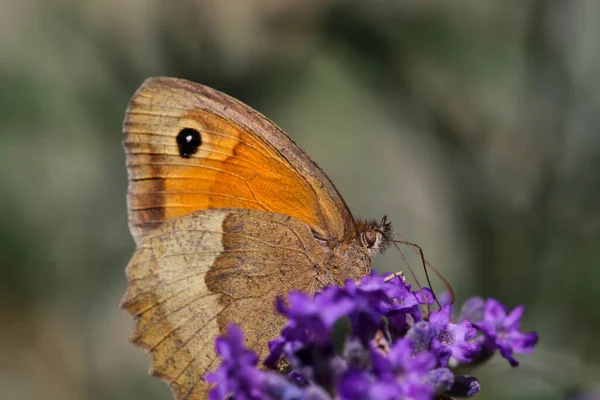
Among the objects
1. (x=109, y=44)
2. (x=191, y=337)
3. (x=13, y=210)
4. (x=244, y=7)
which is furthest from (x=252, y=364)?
(x=244, y=7)

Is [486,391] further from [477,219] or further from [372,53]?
[372,53]

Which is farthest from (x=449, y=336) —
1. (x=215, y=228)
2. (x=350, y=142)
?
(x=350, y=142)

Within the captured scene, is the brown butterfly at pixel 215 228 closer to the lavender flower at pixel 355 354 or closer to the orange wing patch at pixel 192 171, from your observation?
the orange wing patch at pixel 192 171

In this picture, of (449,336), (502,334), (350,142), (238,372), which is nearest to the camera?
(238,372)

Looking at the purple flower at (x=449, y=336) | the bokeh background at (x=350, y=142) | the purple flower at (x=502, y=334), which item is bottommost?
the purple flower at (x=449, y=336)

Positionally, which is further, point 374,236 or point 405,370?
point 374,236

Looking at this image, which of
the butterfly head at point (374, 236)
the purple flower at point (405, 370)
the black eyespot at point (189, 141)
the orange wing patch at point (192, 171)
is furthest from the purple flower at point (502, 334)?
the black eyespot at point (189, 141)

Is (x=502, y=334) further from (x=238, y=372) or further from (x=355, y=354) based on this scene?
(x=238, y=372)

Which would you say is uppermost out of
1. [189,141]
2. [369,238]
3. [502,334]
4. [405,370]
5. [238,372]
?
[189,141]
